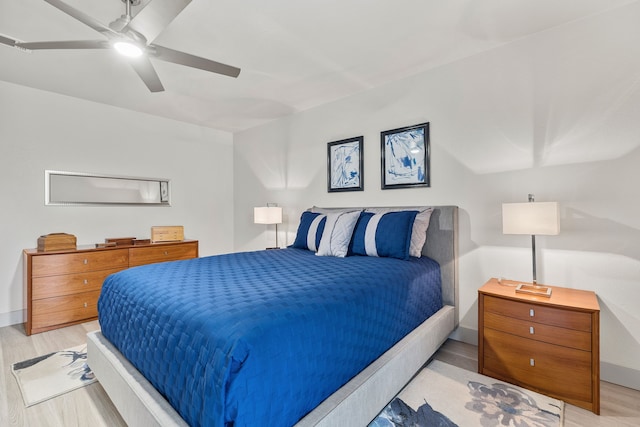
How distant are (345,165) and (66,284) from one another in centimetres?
327

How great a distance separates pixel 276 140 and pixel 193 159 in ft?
4.53

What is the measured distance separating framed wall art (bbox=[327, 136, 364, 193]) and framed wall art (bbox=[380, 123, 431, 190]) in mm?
314

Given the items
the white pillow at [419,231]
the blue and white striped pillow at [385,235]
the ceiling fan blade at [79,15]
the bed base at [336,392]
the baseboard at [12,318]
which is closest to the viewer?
the bed base at [336,392]

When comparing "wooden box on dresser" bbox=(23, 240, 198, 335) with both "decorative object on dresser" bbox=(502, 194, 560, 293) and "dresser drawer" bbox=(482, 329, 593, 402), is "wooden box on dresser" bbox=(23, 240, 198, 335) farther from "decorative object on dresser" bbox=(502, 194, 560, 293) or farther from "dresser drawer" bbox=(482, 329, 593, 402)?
"decorative object on dresser" bbox=(502, 194, 560, 293)

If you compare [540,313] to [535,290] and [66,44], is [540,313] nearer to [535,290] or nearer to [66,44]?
[535,290]

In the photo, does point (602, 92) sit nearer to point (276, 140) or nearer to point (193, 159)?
point (276, 140)

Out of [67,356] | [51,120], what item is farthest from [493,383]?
[51,120]

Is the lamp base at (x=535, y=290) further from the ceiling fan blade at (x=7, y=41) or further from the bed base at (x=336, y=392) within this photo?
the ceiling fan blade at (x=7, y=41)

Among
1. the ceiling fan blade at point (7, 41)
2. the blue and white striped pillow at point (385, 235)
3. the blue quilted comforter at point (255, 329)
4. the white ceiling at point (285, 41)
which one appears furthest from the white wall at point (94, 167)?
the blue and white striped pillow at point (385, 235)

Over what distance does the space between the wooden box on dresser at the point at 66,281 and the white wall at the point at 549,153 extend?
310 centimetres

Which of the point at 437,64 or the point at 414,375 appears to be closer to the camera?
the point at 414,375

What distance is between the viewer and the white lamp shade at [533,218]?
1.91 meters

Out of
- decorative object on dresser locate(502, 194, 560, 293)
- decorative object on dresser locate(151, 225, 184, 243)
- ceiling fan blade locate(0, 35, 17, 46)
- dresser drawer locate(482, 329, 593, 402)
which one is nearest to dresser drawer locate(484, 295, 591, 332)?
dresser drawer locate(482, 329, 593, 402)

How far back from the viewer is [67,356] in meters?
2.42
